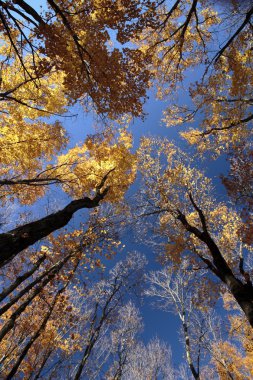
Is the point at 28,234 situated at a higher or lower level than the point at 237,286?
lower

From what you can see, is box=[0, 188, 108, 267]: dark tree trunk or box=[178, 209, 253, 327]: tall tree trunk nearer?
box=[0, 188, 108, 267]: dark tree trunk

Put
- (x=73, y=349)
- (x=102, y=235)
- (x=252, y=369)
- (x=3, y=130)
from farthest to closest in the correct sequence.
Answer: (x=252, y=369) < (x=73, y=349) < (x=102, y=235) < (x=3, y=130)

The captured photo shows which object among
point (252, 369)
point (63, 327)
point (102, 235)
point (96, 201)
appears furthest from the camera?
point (252, 369)

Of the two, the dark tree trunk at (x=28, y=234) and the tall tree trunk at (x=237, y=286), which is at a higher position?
the tall tree trunk at (x=237, y=286)

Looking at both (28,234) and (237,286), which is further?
(237,286)

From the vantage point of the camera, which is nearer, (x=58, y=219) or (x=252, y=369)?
(x=58, y=219)

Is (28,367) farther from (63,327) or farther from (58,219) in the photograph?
(58,219)

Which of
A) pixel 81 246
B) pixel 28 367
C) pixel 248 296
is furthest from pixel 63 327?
pixel 248 296

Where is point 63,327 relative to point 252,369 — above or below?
below

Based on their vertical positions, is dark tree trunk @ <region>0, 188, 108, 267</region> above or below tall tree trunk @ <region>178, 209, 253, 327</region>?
below

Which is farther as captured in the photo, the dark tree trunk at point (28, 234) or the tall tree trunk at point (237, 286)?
the tall tree trunk at point (237, 286)

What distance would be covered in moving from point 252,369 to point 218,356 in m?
8.45

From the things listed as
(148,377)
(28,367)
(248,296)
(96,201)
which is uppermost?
(148,377)

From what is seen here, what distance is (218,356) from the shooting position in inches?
536
